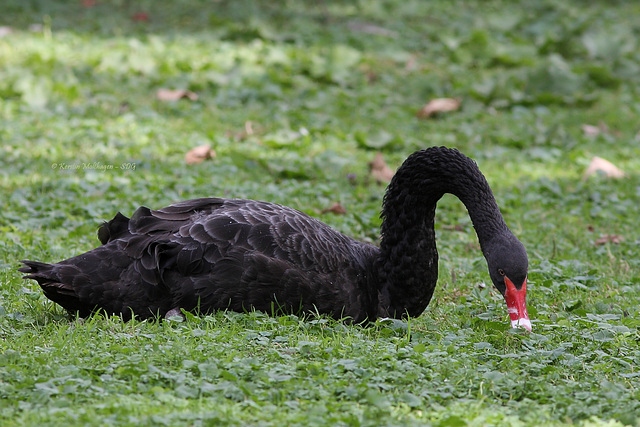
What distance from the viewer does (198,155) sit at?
881cm

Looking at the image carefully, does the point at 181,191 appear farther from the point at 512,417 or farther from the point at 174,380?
the point at 512,417

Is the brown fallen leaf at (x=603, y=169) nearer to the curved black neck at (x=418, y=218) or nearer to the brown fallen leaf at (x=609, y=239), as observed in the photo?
the brown fallen leaf at (x=609, y=239)

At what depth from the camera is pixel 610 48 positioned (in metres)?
13.1

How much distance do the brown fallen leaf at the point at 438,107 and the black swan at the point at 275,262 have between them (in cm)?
529

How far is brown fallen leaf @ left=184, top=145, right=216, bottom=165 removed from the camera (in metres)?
8.77

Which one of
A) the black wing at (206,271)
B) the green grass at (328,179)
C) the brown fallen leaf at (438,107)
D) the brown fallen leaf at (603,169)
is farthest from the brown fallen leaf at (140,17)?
the black wing at (206,271)

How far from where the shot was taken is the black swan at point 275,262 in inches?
199

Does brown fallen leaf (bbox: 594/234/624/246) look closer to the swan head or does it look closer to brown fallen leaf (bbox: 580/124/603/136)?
the swan head

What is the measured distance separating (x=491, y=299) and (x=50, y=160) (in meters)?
4.86

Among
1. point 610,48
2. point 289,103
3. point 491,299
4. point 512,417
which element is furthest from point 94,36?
point 512,417

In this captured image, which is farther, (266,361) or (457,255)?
(457,255)

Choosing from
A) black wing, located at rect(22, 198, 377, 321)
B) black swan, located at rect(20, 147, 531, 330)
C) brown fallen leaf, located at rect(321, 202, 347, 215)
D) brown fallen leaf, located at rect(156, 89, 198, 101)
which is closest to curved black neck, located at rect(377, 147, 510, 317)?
black swan, located at rect(20, 147, 531, 330)

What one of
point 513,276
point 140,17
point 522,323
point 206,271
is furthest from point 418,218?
point 140,17

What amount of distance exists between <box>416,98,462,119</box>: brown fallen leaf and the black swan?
5294 mm
